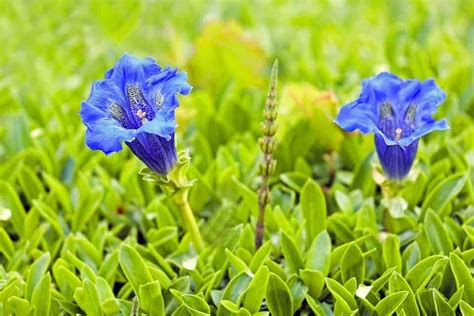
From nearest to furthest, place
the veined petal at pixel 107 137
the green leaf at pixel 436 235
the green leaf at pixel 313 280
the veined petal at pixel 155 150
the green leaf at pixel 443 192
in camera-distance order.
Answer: the veined petal at pixel 107 137 → the veined petal at pixel 155 150 → the green leaf at pixel 313 280 → the green leaf at pixel 436 235 → the green leaf at pixel 443 192

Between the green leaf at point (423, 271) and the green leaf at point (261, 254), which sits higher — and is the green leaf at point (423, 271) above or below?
below

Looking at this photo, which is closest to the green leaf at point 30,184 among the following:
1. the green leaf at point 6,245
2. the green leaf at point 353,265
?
the green leaf at point 6,245

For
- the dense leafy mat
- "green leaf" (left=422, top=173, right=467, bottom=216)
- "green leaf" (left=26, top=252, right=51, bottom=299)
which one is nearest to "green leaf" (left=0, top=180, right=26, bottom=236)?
the dense leafy mat

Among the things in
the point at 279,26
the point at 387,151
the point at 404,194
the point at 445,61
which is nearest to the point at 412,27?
the point at 445,61

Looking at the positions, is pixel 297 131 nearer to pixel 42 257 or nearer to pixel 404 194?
pixel 404 194

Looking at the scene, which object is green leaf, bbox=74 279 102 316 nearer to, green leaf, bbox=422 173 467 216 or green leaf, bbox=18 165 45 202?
green leaf, bbox=18 165 45 202

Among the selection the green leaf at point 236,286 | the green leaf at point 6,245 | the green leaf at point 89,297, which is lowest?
the green leaf at point 236,286

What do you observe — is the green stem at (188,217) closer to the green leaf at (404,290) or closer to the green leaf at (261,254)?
the green leaf at (261,254)

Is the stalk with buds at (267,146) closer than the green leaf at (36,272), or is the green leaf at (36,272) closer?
the stalk with buds at (267,146)

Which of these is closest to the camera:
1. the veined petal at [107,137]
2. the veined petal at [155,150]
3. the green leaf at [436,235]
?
the veined petal at [107,137]
